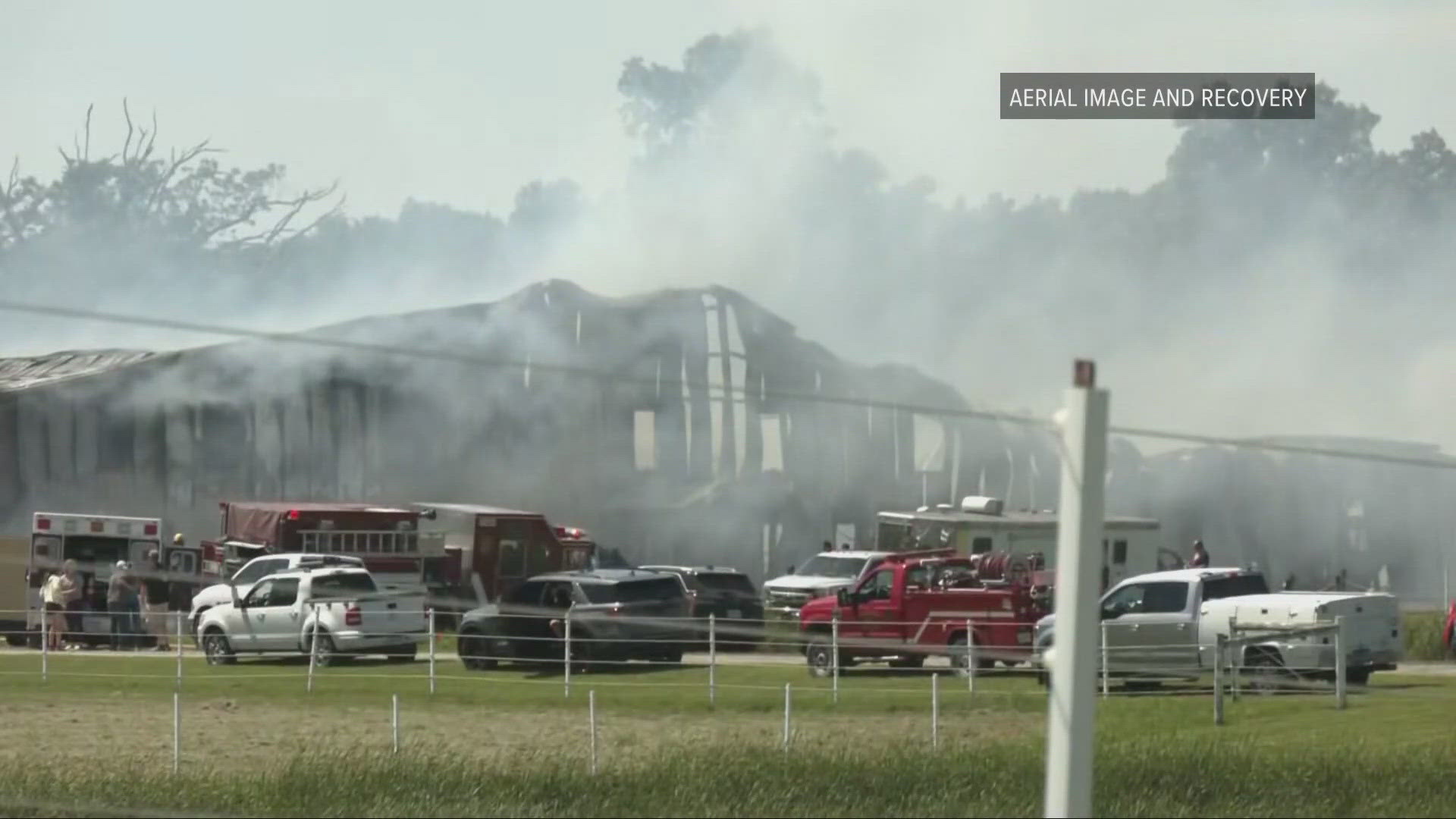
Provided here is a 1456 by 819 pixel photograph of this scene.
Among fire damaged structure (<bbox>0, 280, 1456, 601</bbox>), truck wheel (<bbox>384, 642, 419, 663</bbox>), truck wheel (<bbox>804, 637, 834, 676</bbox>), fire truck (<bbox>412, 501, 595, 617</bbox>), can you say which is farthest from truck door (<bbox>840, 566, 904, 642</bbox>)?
fire damaged structure (<bbox>0, 280, 1456, 601</bbox>)

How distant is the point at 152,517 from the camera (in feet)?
171

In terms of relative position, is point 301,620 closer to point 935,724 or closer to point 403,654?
point 403,654

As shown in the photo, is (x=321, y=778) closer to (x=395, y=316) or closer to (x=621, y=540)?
(x=621, y=540)

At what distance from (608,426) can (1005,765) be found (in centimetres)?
3955

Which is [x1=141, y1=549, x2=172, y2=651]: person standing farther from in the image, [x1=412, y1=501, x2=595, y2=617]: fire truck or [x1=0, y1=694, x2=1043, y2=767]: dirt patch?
[x1=0, y1=694, x2=1043, y2=767]: dirt patch

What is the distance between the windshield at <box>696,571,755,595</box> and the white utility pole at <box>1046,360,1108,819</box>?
33137 millimetres

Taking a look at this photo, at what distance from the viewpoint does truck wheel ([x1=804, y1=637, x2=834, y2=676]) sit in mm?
31484

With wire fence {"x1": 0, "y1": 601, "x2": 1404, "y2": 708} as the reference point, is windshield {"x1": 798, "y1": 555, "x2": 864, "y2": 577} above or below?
above

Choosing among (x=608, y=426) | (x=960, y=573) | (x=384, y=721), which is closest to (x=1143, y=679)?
(x=960, y=573)

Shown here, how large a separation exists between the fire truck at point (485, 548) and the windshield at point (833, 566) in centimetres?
568

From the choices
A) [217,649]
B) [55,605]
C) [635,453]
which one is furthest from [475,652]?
[635,453]

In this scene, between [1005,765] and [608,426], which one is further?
[608,426]

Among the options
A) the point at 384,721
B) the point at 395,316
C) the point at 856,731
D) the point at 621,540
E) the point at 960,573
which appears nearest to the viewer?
the point at 856,731

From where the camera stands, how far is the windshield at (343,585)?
3512cm
